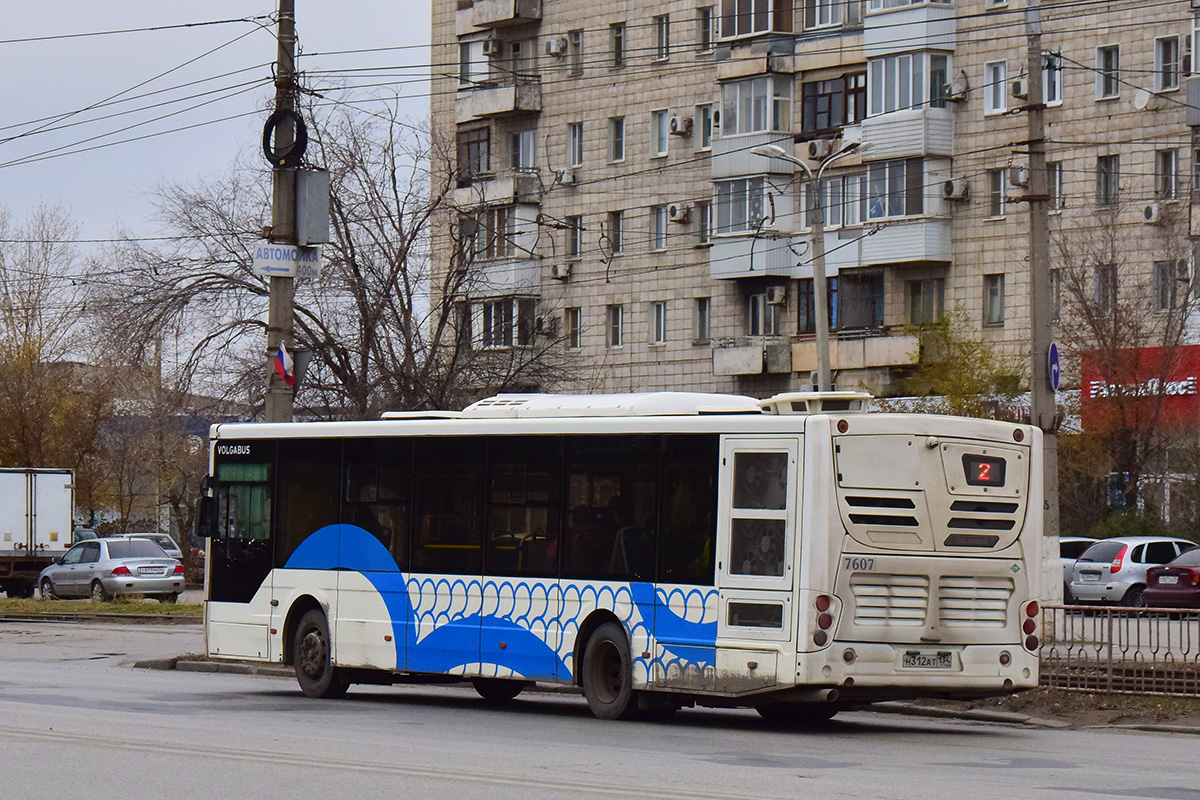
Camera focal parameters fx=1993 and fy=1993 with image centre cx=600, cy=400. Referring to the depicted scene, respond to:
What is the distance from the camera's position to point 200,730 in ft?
47.6

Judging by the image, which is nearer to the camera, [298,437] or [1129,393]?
[298,437]

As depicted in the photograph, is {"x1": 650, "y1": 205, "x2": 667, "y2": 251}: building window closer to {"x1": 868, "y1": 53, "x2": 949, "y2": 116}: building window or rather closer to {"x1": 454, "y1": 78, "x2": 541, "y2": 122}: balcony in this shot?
{"x1": 454, "y1": 78, "x2": 541, "y2": 122}: balcony

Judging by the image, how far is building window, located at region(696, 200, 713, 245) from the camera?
188 feet

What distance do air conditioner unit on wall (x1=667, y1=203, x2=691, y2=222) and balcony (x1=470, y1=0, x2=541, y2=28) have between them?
8.07 metres

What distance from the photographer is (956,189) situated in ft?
169

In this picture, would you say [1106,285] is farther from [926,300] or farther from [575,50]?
[575,50]

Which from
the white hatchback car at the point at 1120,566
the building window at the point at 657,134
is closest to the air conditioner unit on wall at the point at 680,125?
the building window at the point at 657,134

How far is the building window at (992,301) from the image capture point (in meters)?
51.9

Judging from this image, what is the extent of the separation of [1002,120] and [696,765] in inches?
1617

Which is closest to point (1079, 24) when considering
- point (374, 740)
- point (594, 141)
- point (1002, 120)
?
point (1002, 120)

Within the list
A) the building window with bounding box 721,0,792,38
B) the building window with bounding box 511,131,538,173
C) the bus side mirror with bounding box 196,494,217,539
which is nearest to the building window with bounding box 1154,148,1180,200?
the building window with bounding box 721,0,792,38

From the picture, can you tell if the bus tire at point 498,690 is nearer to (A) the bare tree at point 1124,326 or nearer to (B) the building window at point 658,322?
(A) the bare tree at point 1124,326

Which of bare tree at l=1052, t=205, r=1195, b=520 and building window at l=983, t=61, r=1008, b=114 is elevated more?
building window at l=983, t=61, r=1008, b=114

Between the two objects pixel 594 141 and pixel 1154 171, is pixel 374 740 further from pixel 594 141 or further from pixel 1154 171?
pixel 594 141
